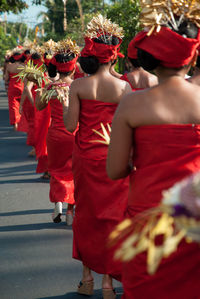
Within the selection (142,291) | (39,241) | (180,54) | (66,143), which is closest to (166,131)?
(180,54)

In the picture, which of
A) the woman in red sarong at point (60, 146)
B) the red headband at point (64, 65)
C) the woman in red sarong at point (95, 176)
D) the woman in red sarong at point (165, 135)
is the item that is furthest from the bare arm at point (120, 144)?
the red headband at point (64, 65)

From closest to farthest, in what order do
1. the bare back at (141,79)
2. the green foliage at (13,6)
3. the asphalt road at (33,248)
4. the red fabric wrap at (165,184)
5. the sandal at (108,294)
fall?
the red fabric wrap at (165,184) → the sandal at (108,294) → the asphalt road at (33,248) → the bare back at (141,79) → the green foliage at (13,6)

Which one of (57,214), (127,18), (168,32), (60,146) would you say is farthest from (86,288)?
(127,18)

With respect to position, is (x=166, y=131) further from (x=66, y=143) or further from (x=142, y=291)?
(x=66, y=143)

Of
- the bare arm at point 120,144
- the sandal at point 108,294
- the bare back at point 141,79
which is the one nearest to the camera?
the bare arm at point 120,144

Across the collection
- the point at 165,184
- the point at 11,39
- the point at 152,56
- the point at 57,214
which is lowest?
the point at 11,39

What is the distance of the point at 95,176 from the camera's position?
4816 mm

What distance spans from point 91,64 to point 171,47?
2.07 m

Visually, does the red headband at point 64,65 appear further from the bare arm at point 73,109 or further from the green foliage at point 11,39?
the green foliage at point 11,39

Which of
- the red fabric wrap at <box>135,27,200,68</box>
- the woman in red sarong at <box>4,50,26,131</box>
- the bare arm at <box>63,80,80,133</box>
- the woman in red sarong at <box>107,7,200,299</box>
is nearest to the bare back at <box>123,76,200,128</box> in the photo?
the woman in red sarong at <box>107,7,200,299</box>

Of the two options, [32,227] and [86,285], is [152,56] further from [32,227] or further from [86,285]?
[32,227]

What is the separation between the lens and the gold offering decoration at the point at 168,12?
2.85 m

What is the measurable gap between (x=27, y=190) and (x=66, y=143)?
1.84 m

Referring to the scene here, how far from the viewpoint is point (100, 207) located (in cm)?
474
